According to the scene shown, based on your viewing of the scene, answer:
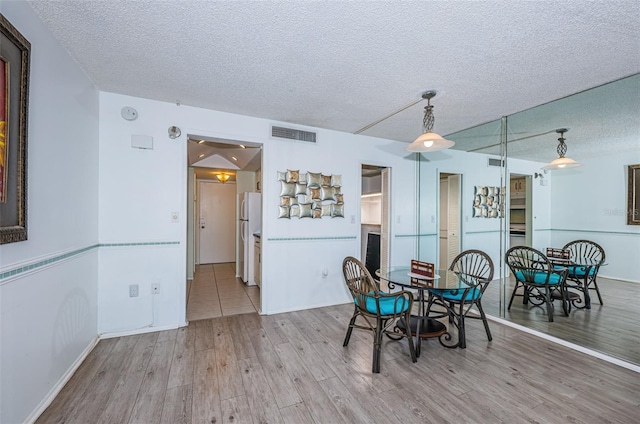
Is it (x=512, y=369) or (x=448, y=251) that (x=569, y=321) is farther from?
(x=448, y=251)

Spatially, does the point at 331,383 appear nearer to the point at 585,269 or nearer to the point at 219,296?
the point at 219,296

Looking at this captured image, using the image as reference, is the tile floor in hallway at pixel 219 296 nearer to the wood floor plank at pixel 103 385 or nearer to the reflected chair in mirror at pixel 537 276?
the wood floor plank at pixel 103 385

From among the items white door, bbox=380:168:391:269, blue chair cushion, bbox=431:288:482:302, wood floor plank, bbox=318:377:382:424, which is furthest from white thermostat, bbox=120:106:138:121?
blue chair cushion, bbox=431:288:482:302

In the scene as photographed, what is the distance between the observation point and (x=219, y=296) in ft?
13.4

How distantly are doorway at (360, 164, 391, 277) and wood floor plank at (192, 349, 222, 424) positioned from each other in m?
2.84

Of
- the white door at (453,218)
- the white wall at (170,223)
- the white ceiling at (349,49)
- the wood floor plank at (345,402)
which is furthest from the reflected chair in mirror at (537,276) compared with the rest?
the wood floor plank at (345,402)

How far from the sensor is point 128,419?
1.64m

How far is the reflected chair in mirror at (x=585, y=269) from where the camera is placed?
9.08ft

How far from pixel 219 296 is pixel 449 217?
3866mm

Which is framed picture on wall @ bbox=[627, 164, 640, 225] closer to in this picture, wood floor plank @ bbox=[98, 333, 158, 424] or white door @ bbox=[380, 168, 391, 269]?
white door @ bbox=[380, 168, 391, 269]

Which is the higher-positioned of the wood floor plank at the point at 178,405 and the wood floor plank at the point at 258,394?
the wood floor plank at the point at 178,405

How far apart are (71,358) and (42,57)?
7.06 feet

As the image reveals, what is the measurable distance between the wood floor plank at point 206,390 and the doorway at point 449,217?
368 centimetres

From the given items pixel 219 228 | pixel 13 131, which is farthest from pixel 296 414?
pixel 219 228
